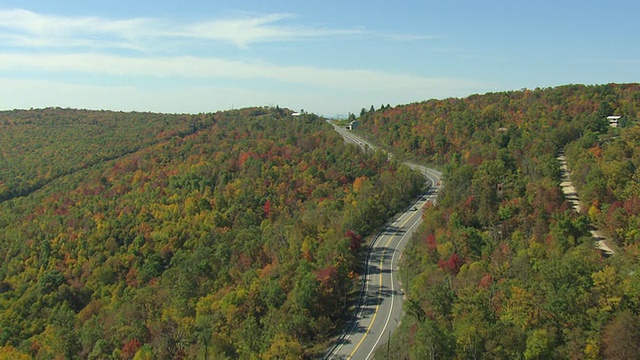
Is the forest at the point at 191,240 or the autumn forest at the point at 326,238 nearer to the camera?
the autumn forest at the point at 326,238

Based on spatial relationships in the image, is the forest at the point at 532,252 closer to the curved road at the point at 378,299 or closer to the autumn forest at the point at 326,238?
the autumn forest at the point at 326,238

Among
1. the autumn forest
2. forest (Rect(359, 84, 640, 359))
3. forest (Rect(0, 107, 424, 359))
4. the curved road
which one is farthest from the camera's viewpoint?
forest (Rect(0, 107, 424, 359))

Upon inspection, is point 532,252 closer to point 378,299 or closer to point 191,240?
point 378,299

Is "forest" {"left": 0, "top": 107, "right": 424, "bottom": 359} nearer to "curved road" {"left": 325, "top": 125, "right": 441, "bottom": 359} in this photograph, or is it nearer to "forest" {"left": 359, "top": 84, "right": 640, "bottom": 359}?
"curved road" {"left": 325, "top": 125, "right": 441, "bottom": 359}

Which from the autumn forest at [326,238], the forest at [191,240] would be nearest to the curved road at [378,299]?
the autumn forest at [326,238]

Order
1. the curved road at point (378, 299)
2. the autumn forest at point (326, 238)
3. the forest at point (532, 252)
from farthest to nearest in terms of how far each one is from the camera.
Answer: the curved road at point (378, 299) → the autumn forest at point (326, 238) → the forest at point (532, 252)

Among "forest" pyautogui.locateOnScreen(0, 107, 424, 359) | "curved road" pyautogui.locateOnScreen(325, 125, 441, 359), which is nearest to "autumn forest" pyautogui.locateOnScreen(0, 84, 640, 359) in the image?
"forest" pyautogui.locateOnScreen(0, 107, 424, 359)

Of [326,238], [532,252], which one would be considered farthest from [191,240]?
[532,252]
